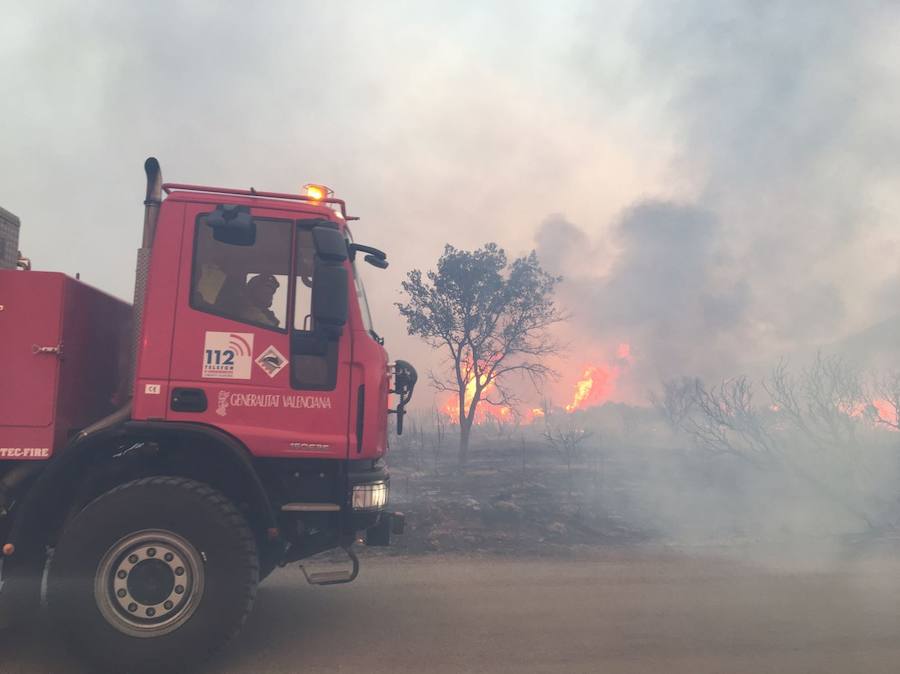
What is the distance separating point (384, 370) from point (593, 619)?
8.96 feet

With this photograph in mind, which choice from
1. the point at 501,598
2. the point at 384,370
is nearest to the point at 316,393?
the point at 384,370

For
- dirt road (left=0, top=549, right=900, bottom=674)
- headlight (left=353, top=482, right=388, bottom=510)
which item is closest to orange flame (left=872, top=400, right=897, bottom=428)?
dirt road (left=0, top=549, right=900, bottom=674)

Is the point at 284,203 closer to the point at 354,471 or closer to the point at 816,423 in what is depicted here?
the point at 354,471

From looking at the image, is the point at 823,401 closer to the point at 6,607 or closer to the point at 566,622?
the point at 566,622

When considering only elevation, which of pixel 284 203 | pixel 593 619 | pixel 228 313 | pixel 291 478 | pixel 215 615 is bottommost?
pixel 593 619

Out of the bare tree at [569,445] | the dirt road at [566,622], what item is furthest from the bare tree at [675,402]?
the dirt road at [566,622]

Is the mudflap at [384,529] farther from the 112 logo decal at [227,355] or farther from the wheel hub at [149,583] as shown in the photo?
the 112 logo decal at [227,355]

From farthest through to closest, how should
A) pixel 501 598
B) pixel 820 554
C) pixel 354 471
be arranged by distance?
pixel 820 554 < pixel 501 598 < pixel 354 471

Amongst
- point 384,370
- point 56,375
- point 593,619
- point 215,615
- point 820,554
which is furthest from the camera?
point 820,554

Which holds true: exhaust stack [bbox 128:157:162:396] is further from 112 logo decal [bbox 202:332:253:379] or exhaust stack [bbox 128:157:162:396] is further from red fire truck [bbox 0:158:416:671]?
112 logo decal [bbox 202:332:253:379]

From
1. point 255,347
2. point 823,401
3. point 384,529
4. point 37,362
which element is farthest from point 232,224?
point 823,401

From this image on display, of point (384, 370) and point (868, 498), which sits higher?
point (384, 370)

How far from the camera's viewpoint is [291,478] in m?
4.53

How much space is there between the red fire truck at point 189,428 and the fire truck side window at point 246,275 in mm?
10
